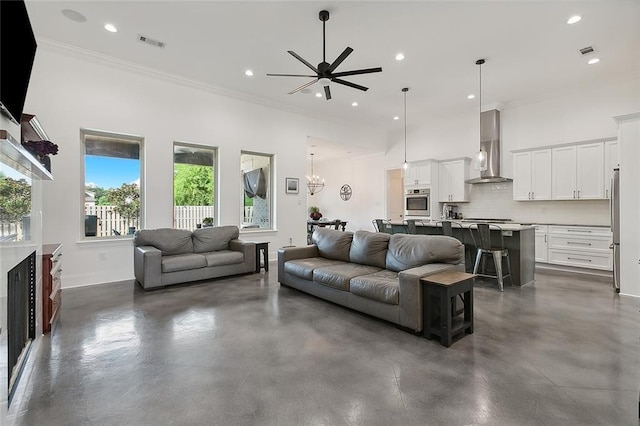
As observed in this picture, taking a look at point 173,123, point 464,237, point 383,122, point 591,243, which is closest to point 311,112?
point 383,122

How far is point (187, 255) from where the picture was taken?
4.73 metres

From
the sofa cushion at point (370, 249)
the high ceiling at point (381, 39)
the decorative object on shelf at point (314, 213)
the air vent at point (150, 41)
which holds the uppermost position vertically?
the air vent at point (150, 41)

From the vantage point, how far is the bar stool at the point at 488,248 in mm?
4285

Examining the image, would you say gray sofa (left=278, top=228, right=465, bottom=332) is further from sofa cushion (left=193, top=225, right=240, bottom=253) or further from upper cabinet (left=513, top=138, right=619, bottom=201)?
upper cabinet (left=513, top=138, right=619, bottom=201)

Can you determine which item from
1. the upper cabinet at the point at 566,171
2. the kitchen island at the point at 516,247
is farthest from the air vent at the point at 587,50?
the kitchen island at the point at 516,247

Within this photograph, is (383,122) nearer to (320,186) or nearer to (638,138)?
(320,186)

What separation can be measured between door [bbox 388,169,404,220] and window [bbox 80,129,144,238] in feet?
21.6

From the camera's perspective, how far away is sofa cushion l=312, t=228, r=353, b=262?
13.9 ft

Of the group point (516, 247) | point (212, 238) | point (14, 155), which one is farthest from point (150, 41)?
point (516, 247)

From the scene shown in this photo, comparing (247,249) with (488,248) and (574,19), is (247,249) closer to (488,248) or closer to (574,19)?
(488,248)

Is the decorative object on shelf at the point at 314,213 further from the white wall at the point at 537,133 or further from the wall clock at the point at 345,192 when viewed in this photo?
the white wall at the point at 537,133

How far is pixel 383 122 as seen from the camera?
828cm

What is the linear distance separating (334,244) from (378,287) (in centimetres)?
141

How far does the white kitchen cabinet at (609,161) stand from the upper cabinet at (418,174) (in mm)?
3201
